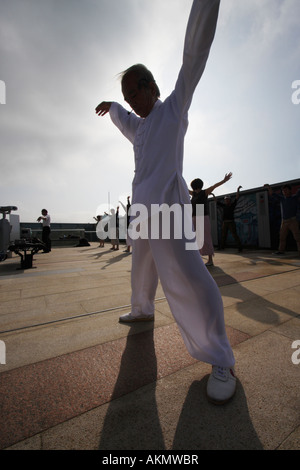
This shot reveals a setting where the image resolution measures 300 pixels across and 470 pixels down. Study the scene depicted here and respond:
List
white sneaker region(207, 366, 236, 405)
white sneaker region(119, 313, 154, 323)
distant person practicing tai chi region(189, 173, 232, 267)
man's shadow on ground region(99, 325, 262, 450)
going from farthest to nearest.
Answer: distant person practicing tai chi region(189, 173, 232, 267) → white sneaker region(119, 313, 154, 323) → white sneaker region(207, 366, 236, 405) → man's shadow on ground region(99, 325, 262, 450)

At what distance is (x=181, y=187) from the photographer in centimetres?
137

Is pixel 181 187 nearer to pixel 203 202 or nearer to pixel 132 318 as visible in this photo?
pixel 132 318

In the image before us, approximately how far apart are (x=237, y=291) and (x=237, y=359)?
1.69m

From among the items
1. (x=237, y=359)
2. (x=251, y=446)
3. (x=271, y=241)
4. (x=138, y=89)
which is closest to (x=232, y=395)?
(x=251, y=446)

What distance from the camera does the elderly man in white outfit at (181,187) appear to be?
1.14 meters

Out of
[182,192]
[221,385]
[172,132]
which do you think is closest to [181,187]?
[182,192]

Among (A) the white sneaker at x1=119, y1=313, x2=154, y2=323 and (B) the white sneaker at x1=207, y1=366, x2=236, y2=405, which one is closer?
(B) the white sneaker at x1=207, y1=366, x2=236, y2=405

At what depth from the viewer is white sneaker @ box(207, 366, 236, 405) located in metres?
1.08

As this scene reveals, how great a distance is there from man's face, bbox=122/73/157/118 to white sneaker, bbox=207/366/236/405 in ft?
5.57

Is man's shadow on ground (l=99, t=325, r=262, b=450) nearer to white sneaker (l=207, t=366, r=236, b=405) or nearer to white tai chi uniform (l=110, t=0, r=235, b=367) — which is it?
white sneaker (l=207, t=366, r=236, b=405)

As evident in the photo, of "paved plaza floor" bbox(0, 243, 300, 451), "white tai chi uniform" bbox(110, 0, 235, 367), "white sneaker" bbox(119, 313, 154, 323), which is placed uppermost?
"white tai chi uniform" bbox(110, 0, 235, 367)

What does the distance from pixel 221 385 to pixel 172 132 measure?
1409mm

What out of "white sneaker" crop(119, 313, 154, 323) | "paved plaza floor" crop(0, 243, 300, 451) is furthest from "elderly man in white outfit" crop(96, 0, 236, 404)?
"white sneaker" crop(119, 313, 154, 323)

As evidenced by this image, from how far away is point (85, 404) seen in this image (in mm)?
1099
